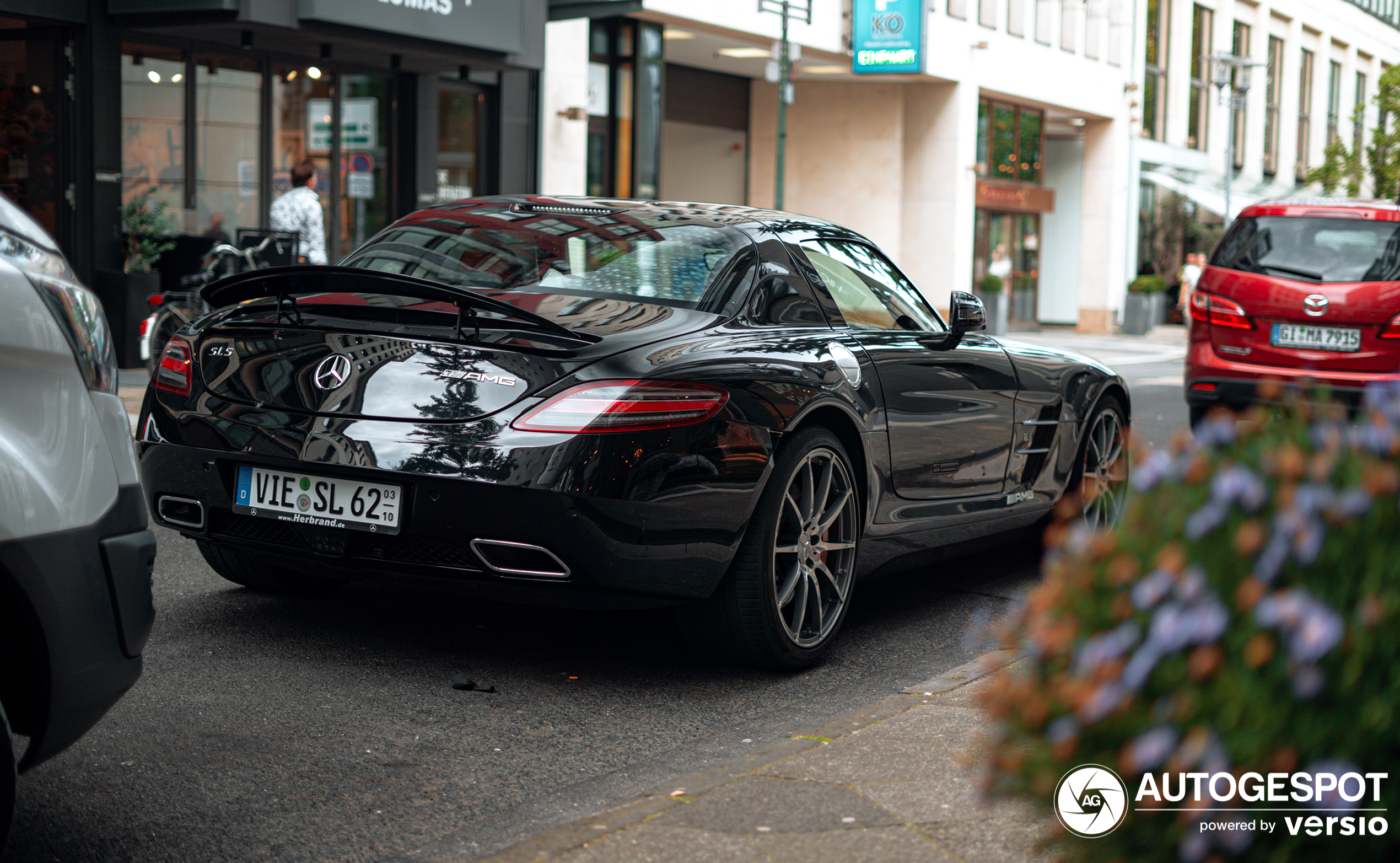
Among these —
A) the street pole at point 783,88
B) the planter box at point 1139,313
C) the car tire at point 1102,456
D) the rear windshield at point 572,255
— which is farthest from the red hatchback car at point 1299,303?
the planter box at point 1139,313

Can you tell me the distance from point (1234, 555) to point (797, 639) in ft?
9.64

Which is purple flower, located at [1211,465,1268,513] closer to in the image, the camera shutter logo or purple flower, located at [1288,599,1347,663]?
purple flower, located at [1288,599,1347,663]

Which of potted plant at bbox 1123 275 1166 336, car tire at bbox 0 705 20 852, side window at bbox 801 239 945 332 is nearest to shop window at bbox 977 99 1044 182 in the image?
potted plant at bbox 1123 275 1166 336

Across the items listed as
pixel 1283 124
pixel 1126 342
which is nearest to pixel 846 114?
pixel 1126 342

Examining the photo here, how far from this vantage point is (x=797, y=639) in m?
4.48

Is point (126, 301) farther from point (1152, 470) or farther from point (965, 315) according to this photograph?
point (1152, 470)

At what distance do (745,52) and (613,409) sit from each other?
75.2ft

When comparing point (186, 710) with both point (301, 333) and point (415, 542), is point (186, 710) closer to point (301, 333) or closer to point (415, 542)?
point (415, 542)

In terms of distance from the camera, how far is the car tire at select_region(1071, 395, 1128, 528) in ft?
20.4

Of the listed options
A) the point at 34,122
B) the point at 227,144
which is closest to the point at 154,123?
the point at 227,144

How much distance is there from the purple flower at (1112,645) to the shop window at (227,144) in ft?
48.3

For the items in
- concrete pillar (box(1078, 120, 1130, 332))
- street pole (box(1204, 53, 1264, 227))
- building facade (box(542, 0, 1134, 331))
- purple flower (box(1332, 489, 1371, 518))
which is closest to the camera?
purple flower (box(1332, 489, 1371, 518))

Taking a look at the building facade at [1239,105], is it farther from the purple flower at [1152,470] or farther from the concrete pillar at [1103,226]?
the purple flower at [1152,470]

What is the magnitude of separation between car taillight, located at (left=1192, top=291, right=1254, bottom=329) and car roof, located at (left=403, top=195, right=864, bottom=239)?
240 inches
